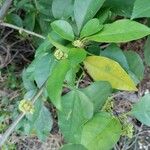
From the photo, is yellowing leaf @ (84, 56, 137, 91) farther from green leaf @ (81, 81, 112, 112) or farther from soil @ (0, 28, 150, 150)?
soil @ (0, 28, 150, 150)

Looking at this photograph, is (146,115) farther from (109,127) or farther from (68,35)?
(68,35)

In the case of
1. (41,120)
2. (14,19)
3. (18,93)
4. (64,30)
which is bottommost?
(18,93)

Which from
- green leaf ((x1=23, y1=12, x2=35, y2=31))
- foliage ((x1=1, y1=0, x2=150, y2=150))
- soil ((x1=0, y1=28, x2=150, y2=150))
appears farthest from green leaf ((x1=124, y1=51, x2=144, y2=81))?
soil ((x1=0, y1=28, x2=150, y2=150))

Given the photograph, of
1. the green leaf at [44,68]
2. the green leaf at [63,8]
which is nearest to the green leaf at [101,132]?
the green leaf at [44,68]

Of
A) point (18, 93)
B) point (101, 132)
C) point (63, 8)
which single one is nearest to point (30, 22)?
point (63, 8)

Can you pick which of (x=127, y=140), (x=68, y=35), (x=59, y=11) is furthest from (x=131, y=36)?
(x=127, y=140)

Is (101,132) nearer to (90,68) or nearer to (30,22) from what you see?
(90,68)
